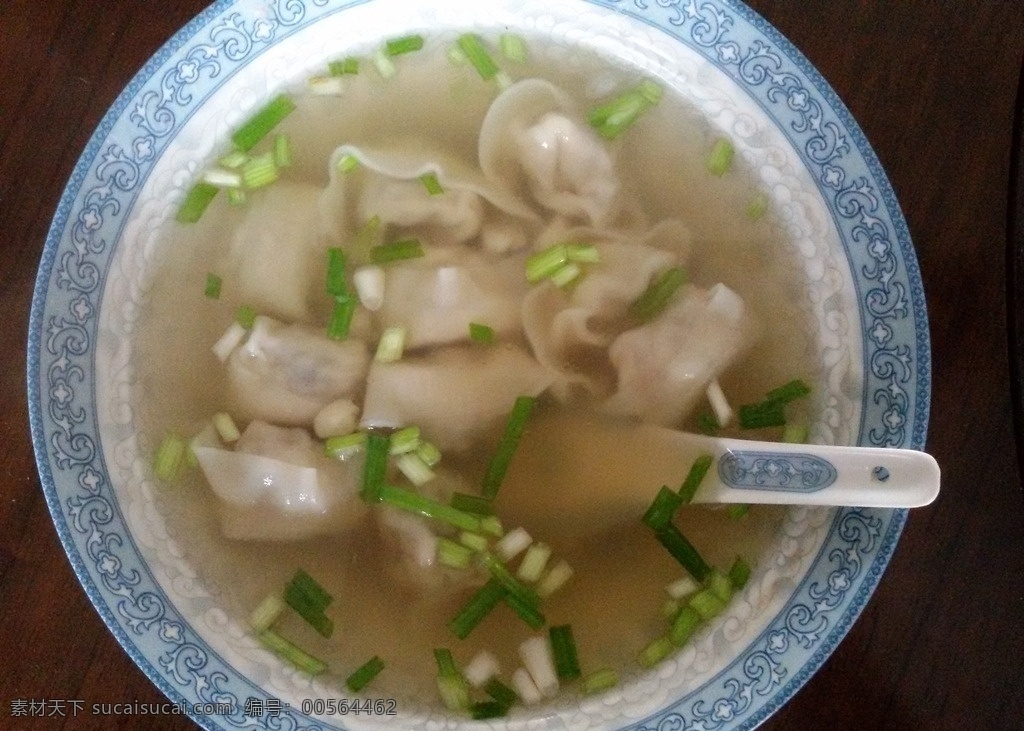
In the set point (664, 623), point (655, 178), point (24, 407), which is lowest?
point (664, 623)

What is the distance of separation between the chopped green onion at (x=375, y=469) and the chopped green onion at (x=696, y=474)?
1.75ft

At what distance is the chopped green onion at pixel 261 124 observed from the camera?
1356 mm

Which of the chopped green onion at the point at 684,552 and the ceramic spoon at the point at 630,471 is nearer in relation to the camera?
the ceramic spoon at the point at 630,471

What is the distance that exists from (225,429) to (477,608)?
1.84ft

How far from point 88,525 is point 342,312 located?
0.54 meters

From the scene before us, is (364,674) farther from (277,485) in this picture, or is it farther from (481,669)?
(277,485)

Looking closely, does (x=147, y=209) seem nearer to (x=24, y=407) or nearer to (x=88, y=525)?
(x=24, y=407)

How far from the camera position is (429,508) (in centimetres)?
126

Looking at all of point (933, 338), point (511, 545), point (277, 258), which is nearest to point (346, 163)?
point (277, 258)

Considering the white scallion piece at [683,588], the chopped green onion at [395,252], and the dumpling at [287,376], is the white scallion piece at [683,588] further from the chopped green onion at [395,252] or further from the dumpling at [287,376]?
the chopped green onion at [395,252]

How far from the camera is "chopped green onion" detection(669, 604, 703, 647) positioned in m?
1.18

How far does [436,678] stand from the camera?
1.21 meters

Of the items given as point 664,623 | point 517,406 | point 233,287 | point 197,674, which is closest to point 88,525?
point 197,674

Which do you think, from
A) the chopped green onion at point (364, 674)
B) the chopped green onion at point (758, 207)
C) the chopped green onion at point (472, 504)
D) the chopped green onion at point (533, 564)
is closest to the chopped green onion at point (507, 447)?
the chopped green onion at point (472, 504)
